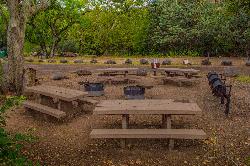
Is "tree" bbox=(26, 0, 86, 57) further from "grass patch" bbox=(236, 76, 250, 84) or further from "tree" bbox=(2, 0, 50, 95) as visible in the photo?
"grass patch" bbox=(236, 76, 250, 84)

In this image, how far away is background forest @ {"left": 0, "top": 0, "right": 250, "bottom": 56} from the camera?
2519 cm

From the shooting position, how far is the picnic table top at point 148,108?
24.9 ft

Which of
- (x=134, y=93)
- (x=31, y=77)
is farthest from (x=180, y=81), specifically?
(x=31, y=77)

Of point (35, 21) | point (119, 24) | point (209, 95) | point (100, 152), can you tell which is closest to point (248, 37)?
point (119, 24)

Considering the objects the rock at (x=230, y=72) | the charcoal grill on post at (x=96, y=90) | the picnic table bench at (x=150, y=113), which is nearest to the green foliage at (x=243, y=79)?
the rock at (x=230, y=72)

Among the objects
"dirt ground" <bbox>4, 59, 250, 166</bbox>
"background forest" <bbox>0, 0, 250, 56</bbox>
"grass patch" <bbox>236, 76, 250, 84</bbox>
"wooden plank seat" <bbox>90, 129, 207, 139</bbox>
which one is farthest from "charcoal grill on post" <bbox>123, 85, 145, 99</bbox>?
"background forest" <bbox>0, 0, 250, 56</bbox>

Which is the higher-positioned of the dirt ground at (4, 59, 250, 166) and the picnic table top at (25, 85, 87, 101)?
the picnic table top at (25, 85, 87, 101)

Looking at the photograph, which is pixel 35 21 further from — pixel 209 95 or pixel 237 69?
pixel 209 95

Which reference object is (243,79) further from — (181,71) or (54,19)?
(54,19)

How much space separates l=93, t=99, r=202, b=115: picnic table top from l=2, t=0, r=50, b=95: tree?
5830 millimetres

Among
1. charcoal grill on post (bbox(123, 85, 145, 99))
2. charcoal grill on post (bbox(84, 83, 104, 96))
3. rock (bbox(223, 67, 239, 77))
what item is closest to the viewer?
charcoal grill on post (bbox(123, 85, 145, 99))

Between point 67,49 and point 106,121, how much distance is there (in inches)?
1079

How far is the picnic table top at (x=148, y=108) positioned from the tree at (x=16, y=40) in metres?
5.83

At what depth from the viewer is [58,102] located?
10.2 m
